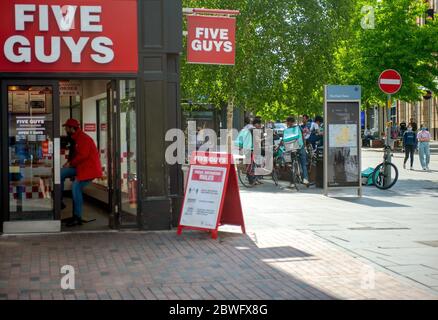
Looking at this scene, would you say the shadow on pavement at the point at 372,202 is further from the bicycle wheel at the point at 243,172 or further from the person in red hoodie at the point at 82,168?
the person in red hoodie at the point at 82,168

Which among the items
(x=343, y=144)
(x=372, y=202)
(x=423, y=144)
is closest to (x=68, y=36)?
(x=372, y=202)

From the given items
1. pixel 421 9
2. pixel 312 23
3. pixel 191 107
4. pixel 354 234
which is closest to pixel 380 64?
pixel 421 9

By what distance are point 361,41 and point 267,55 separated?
69.0 feet

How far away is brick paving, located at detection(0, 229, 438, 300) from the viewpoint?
21.1 feet

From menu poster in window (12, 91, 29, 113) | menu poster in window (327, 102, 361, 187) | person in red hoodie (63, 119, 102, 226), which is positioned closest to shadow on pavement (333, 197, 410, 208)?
menu poster in window (327, 102, 361, 187)

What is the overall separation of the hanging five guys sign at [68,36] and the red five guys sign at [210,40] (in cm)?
88

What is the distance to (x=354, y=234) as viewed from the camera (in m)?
9.99

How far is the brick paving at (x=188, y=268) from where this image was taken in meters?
6.45

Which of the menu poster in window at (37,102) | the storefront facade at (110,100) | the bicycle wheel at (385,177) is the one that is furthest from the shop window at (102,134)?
the bicycle wheel at (385,177)

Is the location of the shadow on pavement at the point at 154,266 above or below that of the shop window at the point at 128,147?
below

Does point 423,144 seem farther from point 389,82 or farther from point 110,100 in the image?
point 110,100

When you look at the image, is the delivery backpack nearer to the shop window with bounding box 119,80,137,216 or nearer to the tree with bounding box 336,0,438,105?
the shop window with bounding box 119,80,137,216

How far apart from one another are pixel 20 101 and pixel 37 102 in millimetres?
244

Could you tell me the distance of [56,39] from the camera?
1004 centimetres
